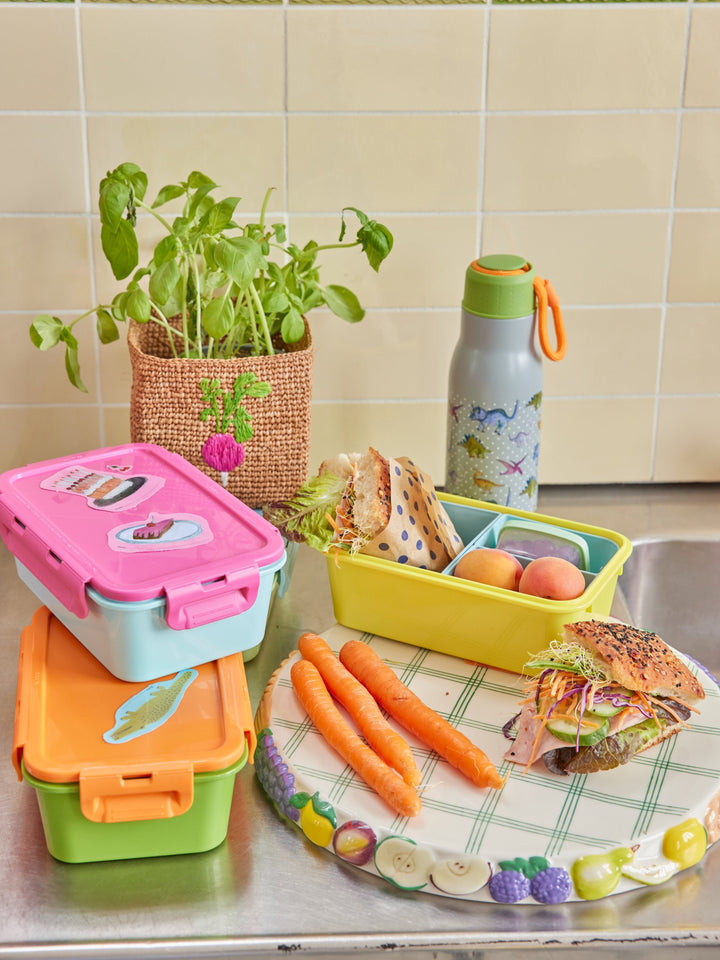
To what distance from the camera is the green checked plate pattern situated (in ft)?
2.43

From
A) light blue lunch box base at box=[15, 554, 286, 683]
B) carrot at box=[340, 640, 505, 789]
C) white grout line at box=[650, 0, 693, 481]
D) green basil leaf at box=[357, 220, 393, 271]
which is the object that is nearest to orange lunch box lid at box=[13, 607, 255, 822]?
light blue lunch box base at box=[15, 554, 286, 683]

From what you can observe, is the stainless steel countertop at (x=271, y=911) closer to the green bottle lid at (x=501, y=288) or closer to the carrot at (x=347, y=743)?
the carrot at (x=347, y=743)

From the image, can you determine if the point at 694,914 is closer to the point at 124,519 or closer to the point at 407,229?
the point at 124,519

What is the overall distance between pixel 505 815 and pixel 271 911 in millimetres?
186

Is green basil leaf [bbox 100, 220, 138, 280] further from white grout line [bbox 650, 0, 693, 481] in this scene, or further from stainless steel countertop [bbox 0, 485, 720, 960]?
white grout line [bbox 650, 0, 693, 481]

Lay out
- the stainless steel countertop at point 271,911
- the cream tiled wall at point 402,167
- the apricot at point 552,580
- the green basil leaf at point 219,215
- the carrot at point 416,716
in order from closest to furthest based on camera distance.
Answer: the stainless steel countertop at point 271,911 → the carrot at point 416,716 → the apricot at point 552,580 → the green basil leaf at point 219,215 → the cream tiled wall at point 402,167

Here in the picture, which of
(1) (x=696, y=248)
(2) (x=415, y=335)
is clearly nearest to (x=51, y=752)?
(2) (x=415, y=335)

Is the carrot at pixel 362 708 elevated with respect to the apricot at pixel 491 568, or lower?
lower

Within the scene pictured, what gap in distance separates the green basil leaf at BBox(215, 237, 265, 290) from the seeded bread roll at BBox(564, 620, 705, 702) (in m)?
0.43

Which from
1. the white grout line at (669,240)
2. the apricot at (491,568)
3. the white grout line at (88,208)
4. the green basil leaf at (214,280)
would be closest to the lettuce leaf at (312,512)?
the apricot at (491,568)

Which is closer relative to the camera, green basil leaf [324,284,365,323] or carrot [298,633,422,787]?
carrot [298,633,422,787]

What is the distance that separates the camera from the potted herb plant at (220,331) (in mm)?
1000

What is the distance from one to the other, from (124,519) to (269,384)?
25 cm

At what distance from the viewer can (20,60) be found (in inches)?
44.2
